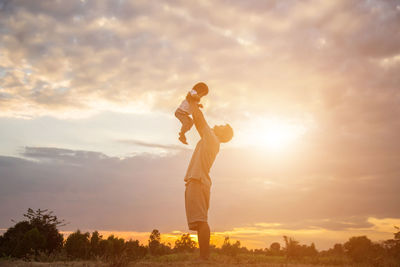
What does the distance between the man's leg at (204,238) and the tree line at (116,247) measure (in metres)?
3.97

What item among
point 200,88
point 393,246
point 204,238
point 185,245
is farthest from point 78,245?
point 393,246

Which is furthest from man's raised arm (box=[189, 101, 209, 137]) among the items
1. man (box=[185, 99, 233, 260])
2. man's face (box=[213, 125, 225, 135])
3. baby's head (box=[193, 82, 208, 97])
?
man's face (box=[213, 125, 225, 135])

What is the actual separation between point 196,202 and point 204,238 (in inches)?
43.1

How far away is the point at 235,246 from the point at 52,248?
1010 cm

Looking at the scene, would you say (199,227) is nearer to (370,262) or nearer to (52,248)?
(370,262)

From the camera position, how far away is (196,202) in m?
10.4

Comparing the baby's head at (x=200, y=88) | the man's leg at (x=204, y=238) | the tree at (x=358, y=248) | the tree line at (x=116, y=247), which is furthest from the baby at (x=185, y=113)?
the tree at (x=358, y=248)

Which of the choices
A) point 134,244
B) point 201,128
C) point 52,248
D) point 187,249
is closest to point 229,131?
point 201,128

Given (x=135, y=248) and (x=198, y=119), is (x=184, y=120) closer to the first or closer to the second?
(x=198, y=119)

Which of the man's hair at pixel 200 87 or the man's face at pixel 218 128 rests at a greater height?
the man's hair at pixel 200 87

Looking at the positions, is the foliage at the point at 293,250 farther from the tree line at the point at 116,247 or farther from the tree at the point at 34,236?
the tree at the point at 34,236

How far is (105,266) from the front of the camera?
8.67 metres

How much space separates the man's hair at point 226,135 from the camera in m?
12.2

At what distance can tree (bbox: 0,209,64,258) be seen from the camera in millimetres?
16752
